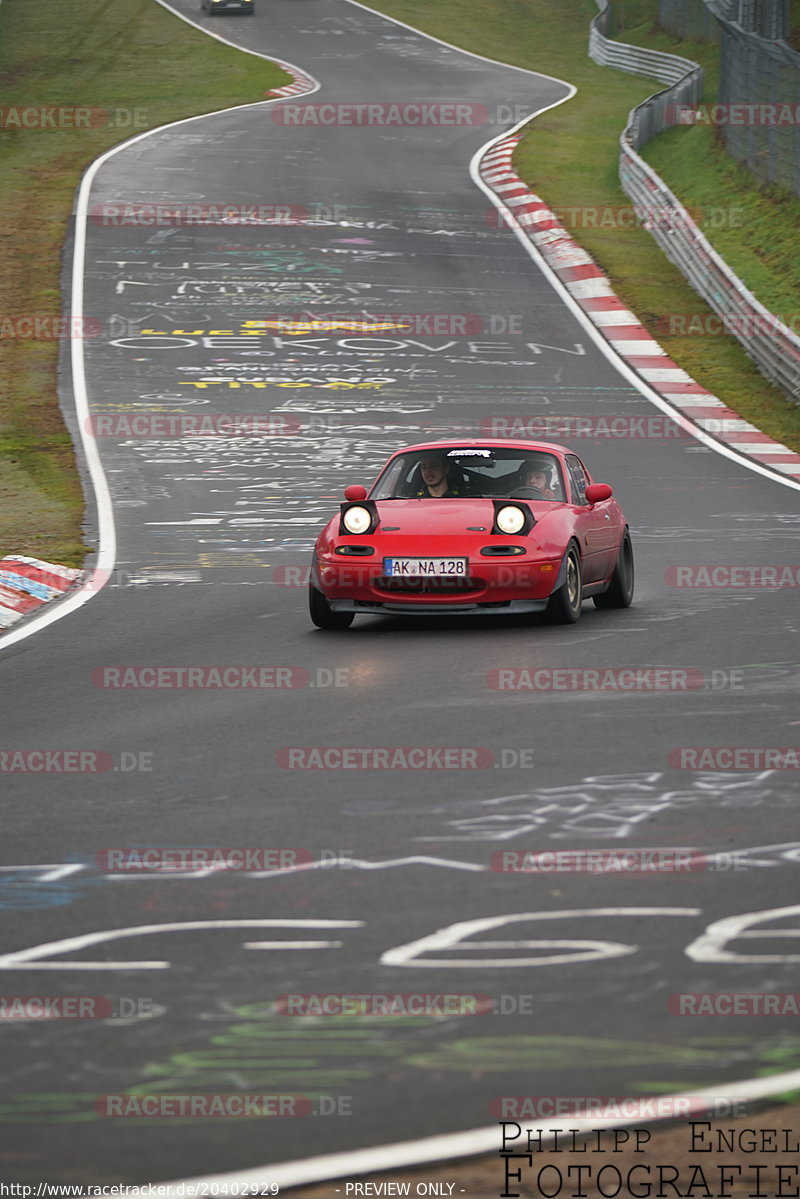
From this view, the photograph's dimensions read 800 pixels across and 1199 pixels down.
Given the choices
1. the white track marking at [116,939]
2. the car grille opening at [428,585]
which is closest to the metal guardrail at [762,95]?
the car grille opening at [428,585]

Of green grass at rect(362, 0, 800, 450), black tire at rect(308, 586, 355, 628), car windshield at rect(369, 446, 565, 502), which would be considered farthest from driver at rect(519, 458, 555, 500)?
green grass at rect(362, 0, 800, 450)

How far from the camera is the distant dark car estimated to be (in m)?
68.9

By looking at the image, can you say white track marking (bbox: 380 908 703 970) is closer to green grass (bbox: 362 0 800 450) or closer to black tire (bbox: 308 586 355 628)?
black tire (bbox: 308 586 355 628)

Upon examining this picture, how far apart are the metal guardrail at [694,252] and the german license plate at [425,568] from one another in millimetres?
13863

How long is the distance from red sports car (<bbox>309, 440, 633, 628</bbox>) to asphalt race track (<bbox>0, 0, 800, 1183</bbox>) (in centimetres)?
31

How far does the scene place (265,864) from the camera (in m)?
6.52

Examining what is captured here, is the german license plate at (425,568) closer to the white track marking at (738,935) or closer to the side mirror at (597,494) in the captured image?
the side mirror at (597,494)

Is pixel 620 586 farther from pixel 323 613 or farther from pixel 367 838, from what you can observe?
pixel 367 838

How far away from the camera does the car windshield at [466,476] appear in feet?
42.2

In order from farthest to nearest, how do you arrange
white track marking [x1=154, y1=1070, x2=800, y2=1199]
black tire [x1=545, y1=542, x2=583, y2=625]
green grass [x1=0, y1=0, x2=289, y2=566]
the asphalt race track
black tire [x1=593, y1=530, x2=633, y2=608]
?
green grass [x1=0, y1=0, x2=289, y2=566] → black tire [x1=593, y1=530, x2=633, y2=608] → black tire [x1=545, y1=542, x2=583, y2=625] → the asphalt race track → white track marking [x1=154, y1=1070, x2=800, y2=1199]

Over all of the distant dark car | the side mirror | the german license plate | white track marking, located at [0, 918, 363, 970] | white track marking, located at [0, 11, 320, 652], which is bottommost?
white track marking, located at [0, 11, 320, 652]

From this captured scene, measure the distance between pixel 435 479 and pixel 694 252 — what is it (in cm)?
1946

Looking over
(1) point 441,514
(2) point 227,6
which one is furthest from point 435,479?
(2) point 227,6

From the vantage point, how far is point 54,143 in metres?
44.6
